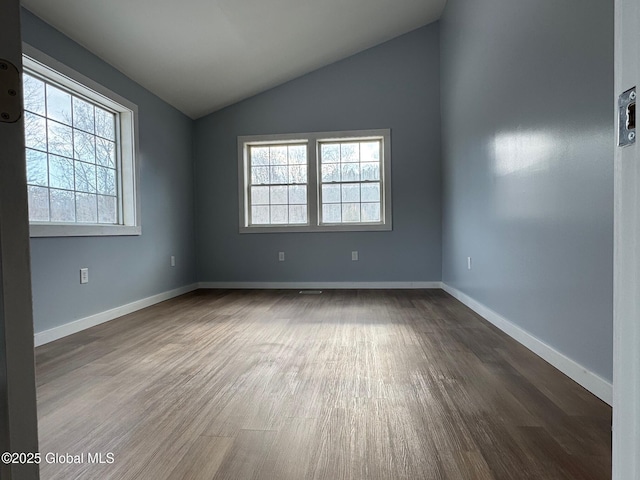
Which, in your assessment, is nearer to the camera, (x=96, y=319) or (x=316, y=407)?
(x=316, y=407)

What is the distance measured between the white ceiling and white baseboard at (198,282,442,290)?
227 centimetres

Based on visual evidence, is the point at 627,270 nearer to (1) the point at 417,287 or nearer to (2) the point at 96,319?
(2) the point at 96,319

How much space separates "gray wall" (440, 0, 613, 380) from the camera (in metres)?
1.63

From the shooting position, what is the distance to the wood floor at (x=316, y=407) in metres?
1.20

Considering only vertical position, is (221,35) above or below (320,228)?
above

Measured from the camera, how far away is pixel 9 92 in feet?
1.57

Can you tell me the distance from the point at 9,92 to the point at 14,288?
0.81 feet

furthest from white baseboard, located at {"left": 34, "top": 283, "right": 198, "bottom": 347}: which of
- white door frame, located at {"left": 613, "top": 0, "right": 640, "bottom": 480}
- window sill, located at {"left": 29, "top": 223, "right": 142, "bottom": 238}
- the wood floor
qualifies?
white door frame, located at {"left": 613, "top": 0, "right": 640, "bottom": 480}

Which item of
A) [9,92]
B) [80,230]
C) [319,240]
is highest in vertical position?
[9,92]

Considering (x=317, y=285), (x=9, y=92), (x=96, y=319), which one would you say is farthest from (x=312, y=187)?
(x=9, y=92)

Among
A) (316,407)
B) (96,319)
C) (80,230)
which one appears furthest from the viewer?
(96,319)

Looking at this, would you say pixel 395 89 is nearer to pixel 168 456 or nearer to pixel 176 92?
pixel 176 92

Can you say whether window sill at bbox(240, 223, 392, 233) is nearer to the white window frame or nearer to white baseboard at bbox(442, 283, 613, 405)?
the white window frame

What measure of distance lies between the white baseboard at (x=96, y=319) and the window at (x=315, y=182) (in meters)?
1.39
